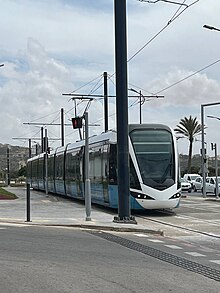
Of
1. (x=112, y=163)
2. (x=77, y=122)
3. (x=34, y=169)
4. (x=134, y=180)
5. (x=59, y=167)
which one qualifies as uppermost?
(x=77, y=122)

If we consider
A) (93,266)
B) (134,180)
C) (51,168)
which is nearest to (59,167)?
(51,168)

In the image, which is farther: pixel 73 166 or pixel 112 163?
pixel 73 166

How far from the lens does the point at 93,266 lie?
1137 cm

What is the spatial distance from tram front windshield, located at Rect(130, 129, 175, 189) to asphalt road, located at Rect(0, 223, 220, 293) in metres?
7.80

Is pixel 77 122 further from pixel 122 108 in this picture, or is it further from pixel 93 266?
pixel 93 266

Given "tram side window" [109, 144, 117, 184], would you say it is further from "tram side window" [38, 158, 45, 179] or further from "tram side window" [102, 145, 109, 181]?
"tram side window" [38, 158, 45, 179]

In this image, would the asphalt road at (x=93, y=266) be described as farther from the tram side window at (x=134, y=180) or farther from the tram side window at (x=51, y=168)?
the tram side window at (x=51, y=168)

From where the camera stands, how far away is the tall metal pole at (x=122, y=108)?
779 inches

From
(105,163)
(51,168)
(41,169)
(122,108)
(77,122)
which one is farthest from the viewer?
(41,169)

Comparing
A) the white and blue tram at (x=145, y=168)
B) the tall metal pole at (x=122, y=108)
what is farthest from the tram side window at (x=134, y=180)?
the tall metal pole at (x=122, y=108)

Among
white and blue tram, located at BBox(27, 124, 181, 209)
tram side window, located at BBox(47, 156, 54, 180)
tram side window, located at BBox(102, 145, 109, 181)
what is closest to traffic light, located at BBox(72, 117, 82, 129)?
white and blue tram, located at BBox(27, 124, 181, 209)

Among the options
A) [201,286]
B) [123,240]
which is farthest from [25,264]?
[123,240]

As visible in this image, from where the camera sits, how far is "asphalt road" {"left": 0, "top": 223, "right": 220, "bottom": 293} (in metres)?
9.41

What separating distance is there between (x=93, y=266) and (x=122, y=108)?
364 inches
